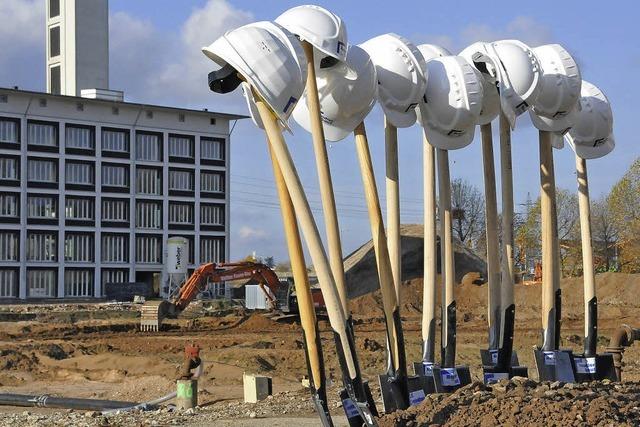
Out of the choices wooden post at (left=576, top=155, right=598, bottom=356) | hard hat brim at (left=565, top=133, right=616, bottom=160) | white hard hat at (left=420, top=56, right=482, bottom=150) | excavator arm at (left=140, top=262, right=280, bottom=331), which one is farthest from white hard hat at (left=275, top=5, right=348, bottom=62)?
excavator arm at (left=140, top=262, right=280, bottom=331)

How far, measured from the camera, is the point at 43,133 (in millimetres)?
84312

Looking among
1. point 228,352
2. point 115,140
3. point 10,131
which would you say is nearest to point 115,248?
point 115,140

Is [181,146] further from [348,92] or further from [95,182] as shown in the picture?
[348,92]

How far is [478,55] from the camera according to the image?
1327 cm

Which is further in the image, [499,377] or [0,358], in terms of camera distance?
[0,358]

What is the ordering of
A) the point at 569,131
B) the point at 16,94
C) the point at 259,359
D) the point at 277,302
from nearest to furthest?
the point at 569,131 < the point at 259,359 < the point at 277,302 < the point at 16,94

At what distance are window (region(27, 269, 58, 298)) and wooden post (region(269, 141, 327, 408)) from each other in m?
76.0

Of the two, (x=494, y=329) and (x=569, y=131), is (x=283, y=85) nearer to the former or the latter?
(x=494, y=329)

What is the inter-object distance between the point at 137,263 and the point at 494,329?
77.4m

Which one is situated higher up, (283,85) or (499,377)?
(283,85)

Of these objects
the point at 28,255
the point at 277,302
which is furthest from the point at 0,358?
the point at 28,255

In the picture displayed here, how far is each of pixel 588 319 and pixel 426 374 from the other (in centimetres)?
336

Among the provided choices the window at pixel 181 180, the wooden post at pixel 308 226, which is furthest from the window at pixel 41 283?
the wooden post at pixel 308 226

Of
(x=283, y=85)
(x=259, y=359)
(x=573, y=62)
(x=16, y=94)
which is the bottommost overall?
(x=259, y=359)
